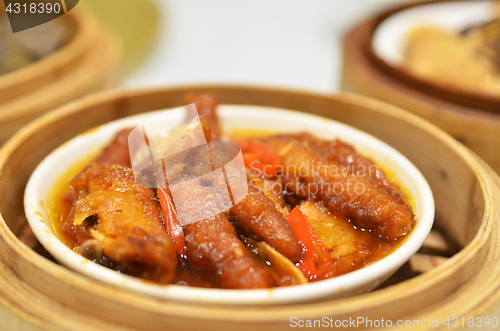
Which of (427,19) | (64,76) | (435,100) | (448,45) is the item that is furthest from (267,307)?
(427,19)

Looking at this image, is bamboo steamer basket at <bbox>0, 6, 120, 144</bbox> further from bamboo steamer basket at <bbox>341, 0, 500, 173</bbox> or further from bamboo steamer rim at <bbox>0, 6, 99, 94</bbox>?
bamboo steamer basket at <bbox>341, 0, 500, 173</bbox>

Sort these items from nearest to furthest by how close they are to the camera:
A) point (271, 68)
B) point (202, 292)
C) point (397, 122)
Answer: point (202, 292) < point (397, 122) < point (271, 68)

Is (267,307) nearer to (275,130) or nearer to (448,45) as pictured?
(275,130)

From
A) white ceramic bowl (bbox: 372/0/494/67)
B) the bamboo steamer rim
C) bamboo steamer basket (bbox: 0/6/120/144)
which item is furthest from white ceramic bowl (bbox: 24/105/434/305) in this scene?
white ceramic bowl (bbox: 372/0/494/67)

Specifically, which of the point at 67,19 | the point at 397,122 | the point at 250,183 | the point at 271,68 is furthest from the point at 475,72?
the point at 67,19

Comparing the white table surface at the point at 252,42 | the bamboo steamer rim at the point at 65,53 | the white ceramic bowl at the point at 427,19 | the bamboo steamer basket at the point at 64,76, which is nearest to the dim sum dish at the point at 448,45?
the white ceramic bowl at the point at 427,19

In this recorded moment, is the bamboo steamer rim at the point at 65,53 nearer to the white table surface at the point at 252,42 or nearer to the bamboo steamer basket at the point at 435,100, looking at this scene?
the white table surface at the point at 252,42

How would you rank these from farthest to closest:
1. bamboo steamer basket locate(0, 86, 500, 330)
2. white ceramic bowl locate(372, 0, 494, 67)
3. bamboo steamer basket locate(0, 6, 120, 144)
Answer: white ceramic bowl locate(372, 0, 494, 67) → bamboo steamer basket locate(0, 6, 120, 144) → bamboo steamer basket locate(0, 86, 500, 330)

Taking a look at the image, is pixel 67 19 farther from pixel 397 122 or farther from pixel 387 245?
pixel 387 245
